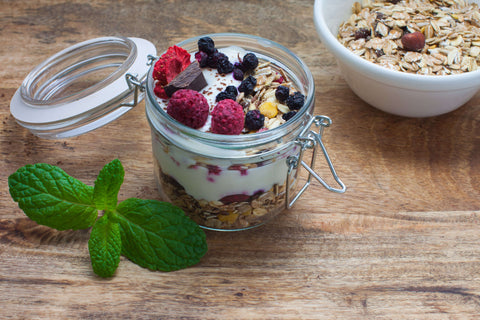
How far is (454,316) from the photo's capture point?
3.07 ft

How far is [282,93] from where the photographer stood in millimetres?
970

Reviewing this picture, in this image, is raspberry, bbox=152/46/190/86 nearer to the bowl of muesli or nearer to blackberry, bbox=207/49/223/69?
blackberry, bbox=207/49/223/69

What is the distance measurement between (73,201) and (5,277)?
18 centimetres

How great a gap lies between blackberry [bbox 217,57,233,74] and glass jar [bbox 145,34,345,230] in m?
0.10

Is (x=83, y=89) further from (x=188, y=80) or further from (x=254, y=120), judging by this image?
(x=254, y=120)

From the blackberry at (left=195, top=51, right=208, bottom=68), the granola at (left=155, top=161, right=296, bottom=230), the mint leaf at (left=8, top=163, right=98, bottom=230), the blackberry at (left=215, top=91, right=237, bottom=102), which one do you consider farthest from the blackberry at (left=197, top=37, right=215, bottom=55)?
the mint leaf at (left=8, top=163, right=98, bottom=230)

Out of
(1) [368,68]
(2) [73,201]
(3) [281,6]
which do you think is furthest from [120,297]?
(3) [281,6]

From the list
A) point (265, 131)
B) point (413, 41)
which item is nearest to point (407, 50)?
point (413, 41)

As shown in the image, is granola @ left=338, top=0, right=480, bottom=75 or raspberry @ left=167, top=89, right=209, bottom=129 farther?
granola @ left=338, top=0, right=480, bottom=75

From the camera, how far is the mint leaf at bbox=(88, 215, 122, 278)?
0.96 meters

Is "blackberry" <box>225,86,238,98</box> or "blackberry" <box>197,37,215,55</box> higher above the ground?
"blackberry" <box>197,37,215,55</box>

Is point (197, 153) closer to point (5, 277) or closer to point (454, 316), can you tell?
point (5, 277)

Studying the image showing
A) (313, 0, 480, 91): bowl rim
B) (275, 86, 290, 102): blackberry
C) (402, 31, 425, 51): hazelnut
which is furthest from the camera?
(402, 31, 425, 51): hazelnut

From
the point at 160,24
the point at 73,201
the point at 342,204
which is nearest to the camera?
Result: the point at 73,201
